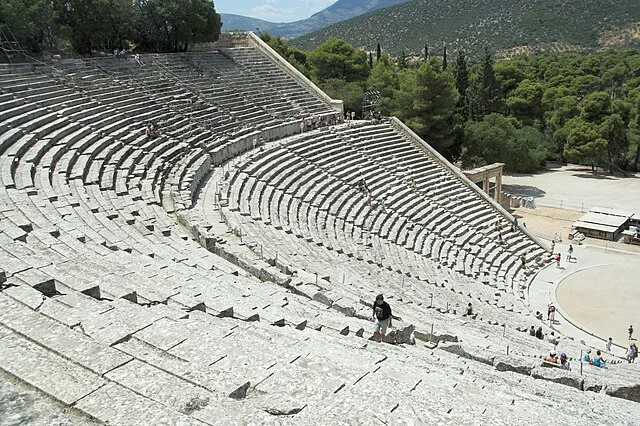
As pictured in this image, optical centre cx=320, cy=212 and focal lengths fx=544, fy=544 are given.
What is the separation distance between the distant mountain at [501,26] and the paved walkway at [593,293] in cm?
10057

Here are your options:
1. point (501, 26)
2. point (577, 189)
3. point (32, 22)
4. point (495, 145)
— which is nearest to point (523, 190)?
point (495, 145)

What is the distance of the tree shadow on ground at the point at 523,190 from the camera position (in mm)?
33562

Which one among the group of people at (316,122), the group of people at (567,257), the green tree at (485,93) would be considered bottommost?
the group of people at (567,257)

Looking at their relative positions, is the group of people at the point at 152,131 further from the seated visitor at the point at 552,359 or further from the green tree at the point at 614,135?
the green tree at the point at 614,135

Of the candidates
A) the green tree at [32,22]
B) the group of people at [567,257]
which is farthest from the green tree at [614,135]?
the green tree at [32,22]

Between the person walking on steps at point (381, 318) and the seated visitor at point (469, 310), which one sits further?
the seated visitor at point (469, 310)

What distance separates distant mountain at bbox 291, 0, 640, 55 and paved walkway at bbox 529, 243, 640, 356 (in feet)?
330

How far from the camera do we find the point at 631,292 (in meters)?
19.4

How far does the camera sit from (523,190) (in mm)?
34469

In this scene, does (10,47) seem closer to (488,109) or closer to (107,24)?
(107,24)

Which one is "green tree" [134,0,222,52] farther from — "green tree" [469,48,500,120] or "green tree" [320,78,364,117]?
"green tree" [469,48,500,120]

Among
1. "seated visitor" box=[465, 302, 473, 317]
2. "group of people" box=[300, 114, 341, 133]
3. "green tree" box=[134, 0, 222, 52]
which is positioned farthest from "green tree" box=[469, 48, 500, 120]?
"seated visitor" box=[465, 302, 473, 317]

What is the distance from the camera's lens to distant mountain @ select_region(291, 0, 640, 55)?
116613mm

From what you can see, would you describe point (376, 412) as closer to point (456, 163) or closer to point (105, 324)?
point (105, 324)
